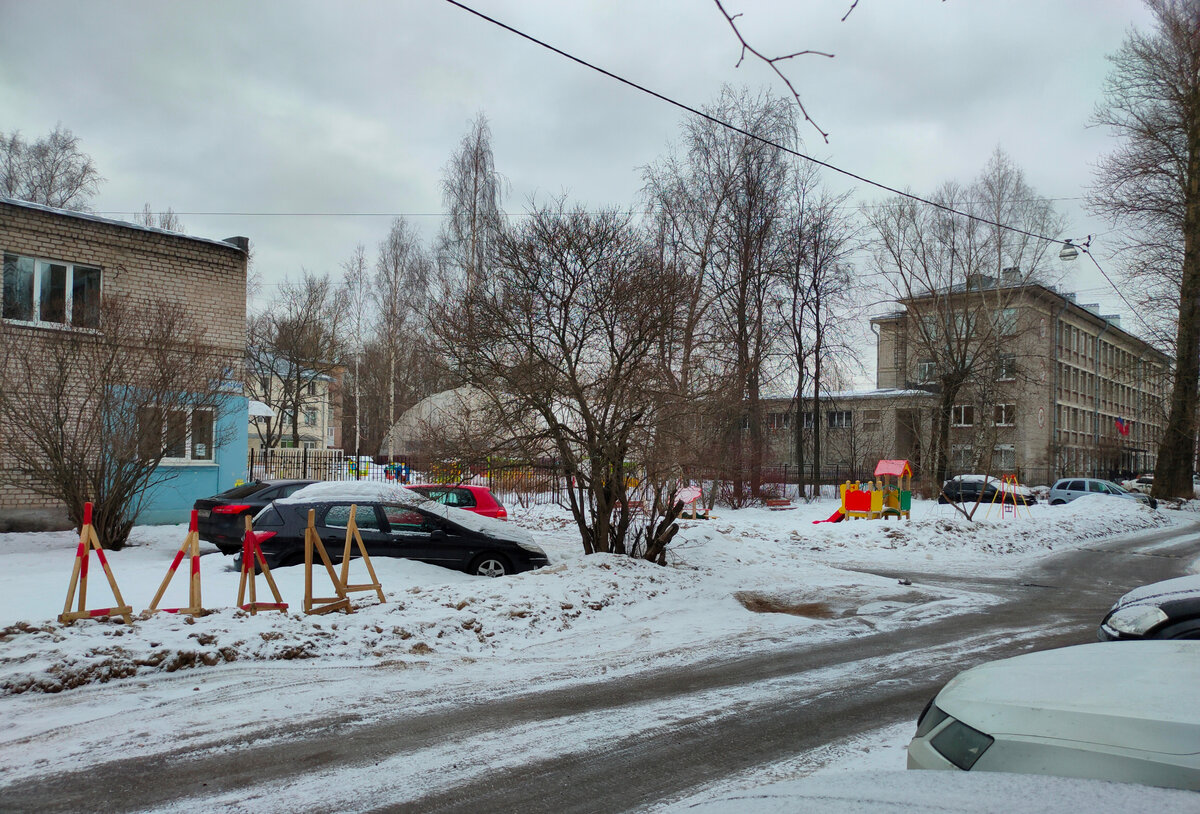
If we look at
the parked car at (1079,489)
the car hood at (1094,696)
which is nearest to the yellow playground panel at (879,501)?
the parked car at (1079,489)

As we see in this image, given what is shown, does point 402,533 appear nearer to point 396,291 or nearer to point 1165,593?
point 1165,593

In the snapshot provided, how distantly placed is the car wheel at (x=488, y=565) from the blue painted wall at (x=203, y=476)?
794 centimetres

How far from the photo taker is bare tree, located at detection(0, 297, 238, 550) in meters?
12.9

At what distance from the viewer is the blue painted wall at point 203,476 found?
56.7ft

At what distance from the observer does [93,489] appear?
523 inches

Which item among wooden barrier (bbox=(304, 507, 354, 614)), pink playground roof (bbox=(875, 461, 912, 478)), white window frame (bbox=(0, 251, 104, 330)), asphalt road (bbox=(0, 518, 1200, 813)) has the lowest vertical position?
asphalt road (bbox=(0, 518, 1200, 813))

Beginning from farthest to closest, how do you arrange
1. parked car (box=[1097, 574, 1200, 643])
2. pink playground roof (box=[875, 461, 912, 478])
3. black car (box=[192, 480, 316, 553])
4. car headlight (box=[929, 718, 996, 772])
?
pink playground roof (box=[875, 461, 912, 478]) < black car (box=[192, 480, 316, 553]) < parked car (box=[1097, 574, 1200, 643]) < car headlight (box=[929, 718, 996, 772])

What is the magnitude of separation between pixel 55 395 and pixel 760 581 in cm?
1186

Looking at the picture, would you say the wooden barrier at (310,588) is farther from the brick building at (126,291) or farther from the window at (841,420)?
the window at (841,420)

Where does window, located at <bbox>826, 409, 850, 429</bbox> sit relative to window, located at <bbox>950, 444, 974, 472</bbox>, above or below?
above

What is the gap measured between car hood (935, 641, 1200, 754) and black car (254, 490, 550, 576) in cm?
845

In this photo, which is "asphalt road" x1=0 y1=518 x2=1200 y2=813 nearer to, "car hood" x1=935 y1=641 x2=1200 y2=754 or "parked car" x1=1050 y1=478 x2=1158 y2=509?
"car hood" x1=935 y1=641 x2=1200 y2=754

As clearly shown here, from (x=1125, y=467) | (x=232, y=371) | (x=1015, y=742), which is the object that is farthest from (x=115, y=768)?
(x=1125, y=467)

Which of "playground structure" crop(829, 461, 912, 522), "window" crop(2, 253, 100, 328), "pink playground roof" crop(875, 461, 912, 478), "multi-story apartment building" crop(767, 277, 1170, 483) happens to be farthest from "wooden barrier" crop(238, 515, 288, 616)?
"multi-story apartment building" crop(767, 277, 1170, 483)
